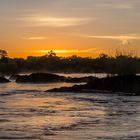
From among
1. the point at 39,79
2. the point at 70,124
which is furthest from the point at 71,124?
the point at 39,79

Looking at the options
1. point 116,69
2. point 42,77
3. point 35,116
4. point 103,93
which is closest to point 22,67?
point 42,77

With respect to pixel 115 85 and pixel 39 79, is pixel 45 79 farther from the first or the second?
pixel 115 85

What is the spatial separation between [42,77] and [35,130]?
52324 mm

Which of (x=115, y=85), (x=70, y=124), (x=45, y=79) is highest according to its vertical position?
(x=45, y=79)

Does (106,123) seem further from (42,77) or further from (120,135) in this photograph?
(42,77)

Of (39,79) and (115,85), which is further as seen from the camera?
(39,79)

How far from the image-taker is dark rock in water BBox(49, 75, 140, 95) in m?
42.2

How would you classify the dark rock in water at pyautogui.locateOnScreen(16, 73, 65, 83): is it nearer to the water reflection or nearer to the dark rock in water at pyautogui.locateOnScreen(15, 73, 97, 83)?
the dark rock in water at pyautogui.locateOnScreen(15, 73, 97, 83)

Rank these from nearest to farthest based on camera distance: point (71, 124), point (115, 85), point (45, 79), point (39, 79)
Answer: point (71, 124), point (115, 85), point (39, 79), point (45, 79)

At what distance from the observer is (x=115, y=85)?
43812 mm

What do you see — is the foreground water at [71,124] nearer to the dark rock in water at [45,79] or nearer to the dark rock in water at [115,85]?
the dark rock in water at [115,85]

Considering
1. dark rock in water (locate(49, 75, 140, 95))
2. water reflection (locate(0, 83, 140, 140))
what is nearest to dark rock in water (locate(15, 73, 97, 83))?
dark rock in water (locate(49, 75, 140, 95))

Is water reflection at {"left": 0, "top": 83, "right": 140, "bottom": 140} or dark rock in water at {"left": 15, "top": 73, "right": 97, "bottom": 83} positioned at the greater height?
dark rock in water at {"left": 15, "top": 73, "right": 97, "bottom": 83}

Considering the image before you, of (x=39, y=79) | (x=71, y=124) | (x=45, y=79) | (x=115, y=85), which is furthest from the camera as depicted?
(x=45, y=79)
